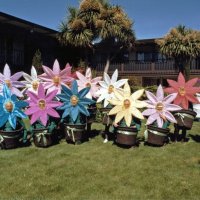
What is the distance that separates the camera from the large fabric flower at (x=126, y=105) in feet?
25.5

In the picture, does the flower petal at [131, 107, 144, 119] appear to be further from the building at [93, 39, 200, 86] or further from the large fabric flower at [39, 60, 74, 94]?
the building at [93, 39, 200, 86]

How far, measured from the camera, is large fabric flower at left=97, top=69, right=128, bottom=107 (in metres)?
8.53

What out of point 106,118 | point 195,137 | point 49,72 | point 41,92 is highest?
point 49,72

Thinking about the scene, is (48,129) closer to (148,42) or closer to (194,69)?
(194,69)

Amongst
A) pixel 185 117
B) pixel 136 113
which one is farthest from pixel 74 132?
pixel 185 117

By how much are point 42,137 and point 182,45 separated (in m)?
17.0

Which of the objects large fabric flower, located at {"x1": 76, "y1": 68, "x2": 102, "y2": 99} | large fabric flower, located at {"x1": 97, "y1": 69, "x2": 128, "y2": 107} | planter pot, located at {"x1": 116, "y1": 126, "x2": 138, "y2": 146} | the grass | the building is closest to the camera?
the grass

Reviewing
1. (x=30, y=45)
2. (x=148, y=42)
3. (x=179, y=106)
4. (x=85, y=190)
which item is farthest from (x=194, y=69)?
(x=85, y=190)

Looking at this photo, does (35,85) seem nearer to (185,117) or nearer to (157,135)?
(157,135)

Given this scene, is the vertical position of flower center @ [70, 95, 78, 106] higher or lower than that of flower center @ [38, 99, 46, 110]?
higher

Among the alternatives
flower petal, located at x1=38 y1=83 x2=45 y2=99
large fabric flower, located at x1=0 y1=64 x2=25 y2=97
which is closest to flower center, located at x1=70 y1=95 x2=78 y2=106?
flower petal, located at x1=38 y1=83 x2=45 y2=99

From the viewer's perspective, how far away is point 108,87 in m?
8.64

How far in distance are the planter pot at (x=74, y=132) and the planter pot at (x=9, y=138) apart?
1.09 meters

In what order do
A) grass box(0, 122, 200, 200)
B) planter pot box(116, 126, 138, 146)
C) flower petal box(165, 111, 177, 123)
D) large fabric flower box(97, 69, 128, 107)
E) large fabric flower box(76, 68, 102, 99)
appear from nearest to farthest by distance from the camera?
grass box(0, 122, 200, 200), planter pot box(116, 126, 138, 146), flower petal box(165, 111, 177, 123), large fabric flower box(97, 69, 128, 107), large fabric flower box(76, 68, 102, 99)
